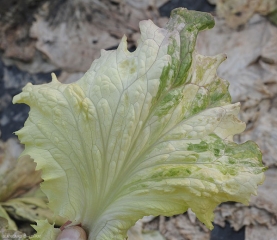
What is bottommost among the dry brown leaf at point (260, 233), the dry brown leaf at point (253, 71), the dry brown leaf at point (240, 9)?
the dry brown leaf at point (260, 233)

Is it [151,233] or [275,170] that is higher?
[275,170]

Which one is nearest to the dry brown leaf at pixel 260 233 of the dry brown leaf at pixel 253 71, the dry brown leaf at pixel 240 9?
the dry brown leaf at pixel 253 71

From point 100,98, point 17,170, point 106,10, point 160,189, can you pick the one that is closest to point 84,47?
point 106,10

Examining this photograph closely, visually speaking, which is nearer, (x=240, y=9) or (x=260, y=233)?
(x=260, y=233)

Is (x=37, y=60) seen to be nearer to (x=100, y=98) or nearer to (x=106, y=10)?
A: (x=106, y=10)

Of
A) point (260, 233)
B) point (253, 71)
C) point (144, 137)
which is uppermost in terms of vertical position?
point (144, 137)

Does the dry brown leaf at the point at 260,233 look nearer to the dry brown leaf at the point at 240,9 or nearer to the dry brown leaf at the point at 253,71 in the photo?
the dry brown leaf at the point at 253,71

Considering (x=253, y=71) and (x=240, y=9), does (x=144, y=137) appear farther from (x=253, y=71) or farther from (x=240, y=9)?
(x=240, y=9)

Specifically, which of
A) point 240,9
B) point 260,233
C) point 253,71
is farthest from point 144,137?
point 240,9

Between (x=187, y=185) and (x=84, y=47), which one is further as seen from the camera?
(x=84, y=47)
